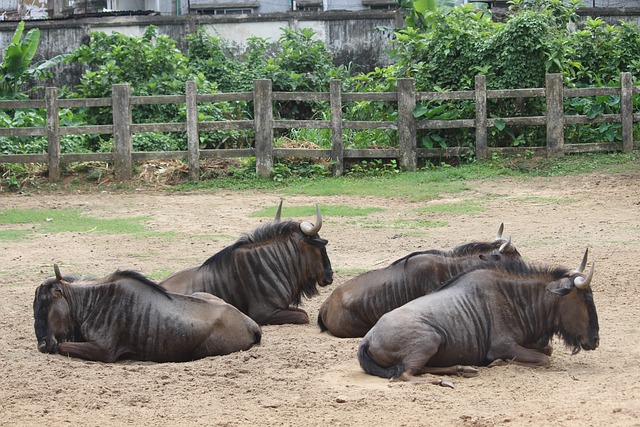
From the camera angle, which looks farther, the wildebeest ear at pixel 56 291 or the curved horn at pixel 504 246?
the curved horn at pixel 504 246

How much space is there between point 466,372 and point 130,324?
268cm

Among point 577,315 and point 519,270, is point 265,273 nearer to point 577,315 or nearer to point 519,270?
point 519,270

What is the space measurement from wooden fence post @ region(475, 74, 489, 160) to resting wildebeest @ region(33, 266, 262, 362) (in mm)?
11101

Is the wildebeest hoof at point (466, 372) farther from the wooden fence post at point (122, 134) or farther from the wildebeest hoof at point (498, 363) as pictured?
the wooden fence post at point (122, 134)

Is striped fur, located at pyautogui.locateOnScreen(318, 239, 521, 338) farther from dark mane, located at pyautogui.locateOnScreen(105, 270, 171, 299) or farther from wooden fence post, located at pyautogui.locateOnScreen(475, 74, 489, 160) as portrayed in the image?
wooden fence post, located at pyautogui.locateOnScreen(475, 74, 489, 160)

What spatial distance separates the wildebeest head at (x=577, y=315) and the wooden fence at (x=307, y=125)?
1100 centimetres

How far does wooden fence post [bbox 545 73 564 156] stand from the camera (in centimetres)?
1809

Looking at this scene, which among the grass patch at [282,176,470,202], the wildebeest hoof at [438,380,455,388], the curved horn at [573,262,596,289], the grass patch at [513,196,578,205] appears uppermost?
the curved horn at [573,262,596,289]

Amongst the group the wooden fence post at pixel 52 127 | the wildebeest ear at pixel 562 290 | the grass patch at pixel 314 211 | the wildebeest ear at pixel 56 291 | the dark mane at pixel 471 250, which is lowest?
the grass patch at pixel 314 211

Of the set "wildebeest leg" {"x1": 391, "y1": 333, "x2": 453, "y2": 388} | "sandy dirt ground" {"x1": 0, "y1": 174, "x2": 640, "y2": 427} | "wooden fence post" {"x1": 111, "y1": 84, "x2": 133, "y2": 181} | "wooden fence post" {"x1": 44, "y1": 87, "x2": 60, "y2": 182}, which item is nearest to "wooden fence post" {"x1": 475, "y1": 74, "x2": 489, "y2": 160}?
"sandy dirt ground" {"x1": 0, "y1": 174, "x2": 640, "y2": 427}

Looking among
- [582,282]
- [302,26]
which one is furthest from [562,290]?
[302,26]

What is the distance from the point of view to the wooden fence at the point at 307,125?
18.1 m

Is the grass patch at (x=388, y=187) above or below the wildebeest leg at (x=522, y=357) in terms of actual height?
above

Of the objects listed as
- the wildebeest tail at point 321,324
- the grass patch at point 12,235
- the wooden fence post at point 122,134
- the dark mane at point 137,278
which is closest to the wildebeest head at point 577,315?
the wildebeest tail at point 321,324
